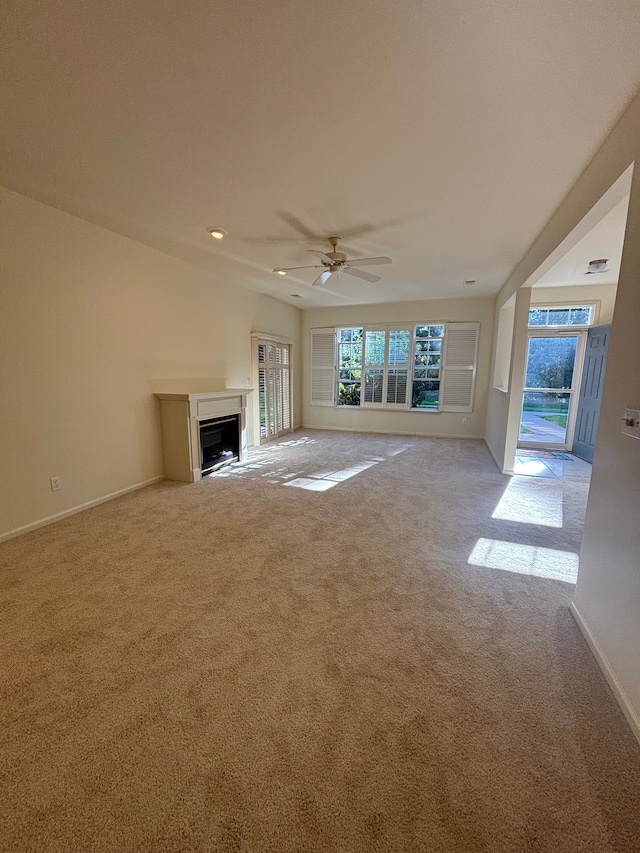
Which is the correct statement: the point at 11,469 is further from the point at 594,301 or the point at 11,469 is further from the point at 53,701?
the point at 594,301

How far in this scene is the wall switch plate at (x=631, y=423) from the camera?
143cm

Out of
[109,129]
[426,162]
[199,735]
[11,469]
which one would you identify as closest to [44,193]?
[109,129]

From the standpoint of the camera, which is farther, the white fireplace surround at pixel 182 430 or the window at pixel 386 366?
the window at pixel 386 366

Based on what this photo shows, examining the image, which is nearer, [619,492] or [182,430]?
[619,492]

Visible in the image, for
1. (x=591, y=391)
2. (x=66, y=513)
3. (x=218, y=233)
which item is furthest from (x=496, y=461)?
(x=66, y=513)

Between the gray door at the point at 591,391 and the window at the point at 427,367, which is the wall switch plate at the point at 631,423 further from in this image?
the window at the point at 427,367

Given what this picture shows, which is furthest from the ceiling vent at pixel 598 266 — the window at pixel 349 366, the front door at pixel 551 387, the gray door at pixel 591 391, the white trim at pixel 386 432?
the window at pixel 349 366

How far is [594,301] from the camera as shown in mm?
5152

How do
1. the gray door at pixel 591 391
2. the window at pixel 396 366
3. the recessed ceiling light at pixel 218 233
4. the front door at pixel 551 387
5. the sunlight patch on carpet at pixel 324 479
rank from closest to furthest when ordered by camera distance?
the recessed ceiling light at pixel 218 233 < the sunlight patch on carpet at pixel 324 479 < the gray door at pixel 591 391 < the front door at pixel 551 387 < the window at pixel 396 366

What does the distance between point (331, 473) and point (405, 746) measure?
126 inches

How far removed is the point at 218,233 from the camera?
3.27 m

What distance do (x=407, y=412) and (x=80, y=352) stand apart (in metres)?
5.54

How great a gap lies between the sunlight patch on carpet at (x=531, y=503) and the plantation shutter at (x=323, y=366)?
4.20 metres

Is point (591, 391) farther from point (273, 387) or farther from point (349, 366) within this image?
point (273, 387)
